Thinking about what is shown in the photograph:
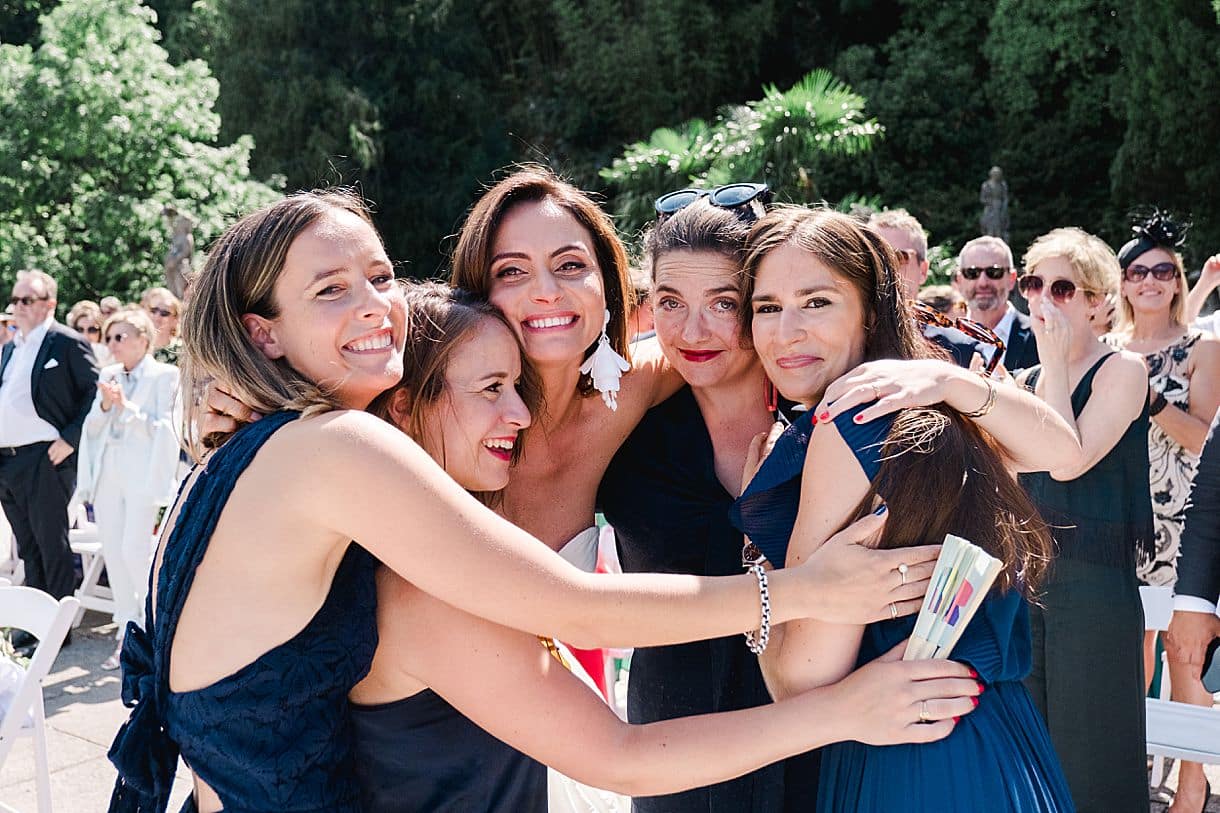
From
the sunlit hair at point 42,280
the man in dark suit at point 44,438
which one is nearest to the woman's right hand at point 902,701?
the man in dark suit at point 44,438

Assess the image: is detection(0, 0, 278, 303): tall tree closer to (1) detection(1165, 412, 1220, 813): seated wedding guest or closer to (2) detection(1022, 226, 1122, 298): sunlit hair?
(2) detection(1022, 226, 1122, 298): sunlit hair

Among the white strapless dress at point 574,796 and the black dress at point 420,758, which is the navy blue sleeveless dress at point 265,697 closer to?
the black dress at point 420,758

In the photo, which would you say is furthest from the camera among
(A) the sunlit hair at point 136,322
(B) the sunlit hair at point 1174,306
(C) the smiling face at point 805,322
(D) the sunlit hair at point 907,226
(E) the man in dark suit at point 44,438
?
(E) the man in dark suit at point 44,438

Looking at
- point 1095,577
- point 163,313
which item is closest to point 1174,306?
point 1095,577

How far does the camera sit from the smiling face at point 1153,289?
544cm

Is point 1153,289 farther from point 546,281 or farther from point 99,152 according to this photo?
point 99,152

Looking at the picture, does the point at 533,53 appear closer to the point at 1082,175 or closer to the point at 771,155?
the point at 1082,175

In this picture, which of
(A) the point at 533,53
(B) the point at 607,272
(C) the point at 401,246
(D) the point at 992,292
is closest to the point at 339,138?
(C) the point at 401,246

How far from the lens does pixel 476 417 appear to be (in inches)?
88.7

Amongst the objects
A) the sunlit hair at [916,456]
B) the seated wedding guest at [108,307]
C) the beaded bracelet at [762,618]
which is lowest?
the beaded bracelet at [762,618]

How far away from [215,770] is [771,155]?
13.3m

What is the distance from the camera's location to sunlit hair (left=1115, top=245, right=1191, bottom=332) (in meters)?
5.48

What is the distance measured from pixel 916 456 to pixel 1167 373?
4203 mm

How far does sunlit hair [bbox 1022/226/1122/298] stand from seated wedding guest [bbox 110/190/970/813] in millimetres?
2893
